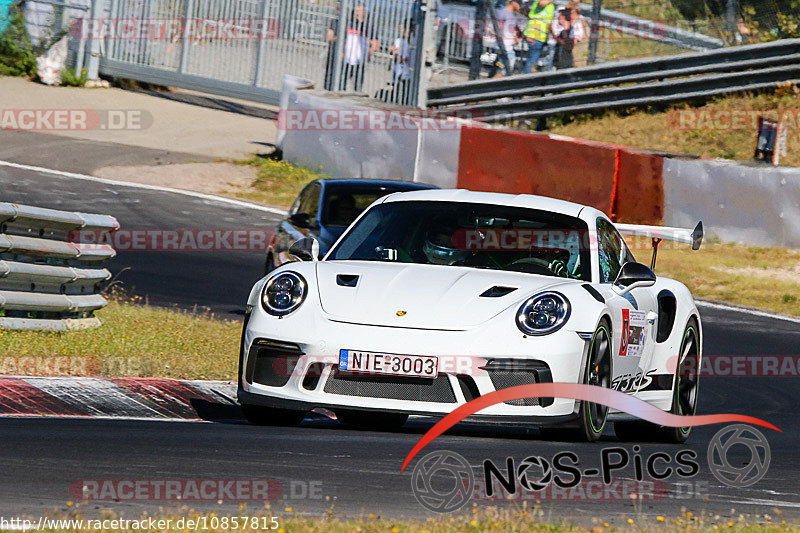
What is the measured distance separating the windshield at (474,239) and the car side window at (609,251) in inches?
5.2

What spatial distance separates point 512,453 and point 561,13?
1623 centimetres

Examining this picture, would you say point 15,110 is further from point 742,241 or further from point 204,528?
point 204,528

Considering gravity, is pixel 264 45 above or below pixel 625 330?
above

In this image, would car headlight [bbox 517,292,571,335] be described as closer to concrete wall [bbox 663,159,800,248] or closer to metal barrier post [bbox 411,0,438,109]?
concrete wall [bbox 663,159,800,248]

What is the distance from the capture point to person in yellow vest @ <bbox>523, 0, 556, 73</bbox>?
72.0ft

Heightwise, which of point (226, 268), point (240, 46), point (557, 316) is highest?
point (240, 46)

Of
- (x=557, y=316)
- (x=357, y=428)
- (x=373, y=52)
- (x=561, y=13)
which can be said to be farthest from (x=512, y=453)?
(x=373, y=52)

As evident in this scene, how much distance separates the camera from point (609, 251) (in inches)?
313

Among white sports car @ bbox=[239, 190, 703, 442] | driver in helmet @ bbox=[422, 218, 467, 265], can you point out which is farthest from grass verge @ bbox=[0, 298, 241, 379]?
driver in helmet @ bbox=[422, 218, 467, 265]

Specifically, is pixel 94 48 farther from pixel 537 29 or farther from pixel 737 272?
pixel 737 272

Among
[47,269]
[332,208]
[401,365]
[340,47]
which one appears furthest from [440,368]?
[340,47]

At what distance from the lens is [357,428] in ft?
24.6

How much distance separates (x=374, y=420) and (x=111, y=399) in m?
1.48

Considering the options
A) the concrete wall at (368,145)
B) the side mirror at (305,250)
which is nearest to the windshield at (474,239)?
the side mirror at (305,250)
